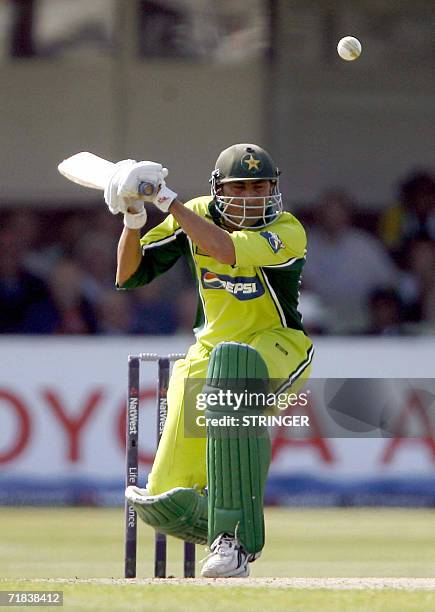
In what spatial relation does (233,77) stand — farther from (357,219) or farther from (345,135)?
(357,219)

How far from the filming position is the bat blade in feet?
18.0

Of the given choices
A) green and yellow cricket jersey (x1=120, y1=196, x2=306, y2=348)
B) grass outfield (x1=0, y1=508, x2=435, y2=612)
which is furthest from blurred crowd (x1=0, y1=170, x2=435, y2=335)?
green and yellow cricket jersey (x1=120, y1=196, x2=306, y2=348)

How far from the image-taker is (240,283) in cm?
568

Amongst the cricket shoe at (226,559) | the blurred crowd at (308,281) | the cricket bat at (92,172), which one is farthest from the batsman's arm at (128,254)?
the blurred crowd at (308,281)

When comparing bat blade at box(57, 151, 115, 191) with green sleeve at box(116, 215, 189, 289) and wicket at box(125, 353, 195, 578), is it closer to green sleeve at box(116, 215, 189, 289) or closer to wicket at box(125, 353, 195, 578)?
green sleeve at box(116, 215, 189, 289)

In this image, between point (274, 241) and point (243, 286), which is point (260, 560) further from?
point (274, 241)

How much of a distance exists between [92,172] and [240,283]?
66cm

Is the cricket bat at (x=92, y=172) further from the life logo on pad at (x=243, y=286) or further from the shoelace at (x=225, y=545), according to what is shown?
the shoelace at (x=225, y=545)

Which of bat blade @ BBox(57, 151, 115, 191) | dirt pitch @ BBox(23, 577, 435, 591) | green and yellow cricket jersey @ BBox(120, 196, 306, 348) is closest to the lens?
dirt pitch @ BBox(23, 577, 435, 591)

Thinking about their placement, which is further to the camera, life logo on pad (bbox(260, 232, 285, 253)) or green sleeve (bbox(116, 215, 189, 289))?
green sleeve (bbox(116, 215, 189, 289))

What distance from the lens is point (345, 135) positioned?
43.0 ft

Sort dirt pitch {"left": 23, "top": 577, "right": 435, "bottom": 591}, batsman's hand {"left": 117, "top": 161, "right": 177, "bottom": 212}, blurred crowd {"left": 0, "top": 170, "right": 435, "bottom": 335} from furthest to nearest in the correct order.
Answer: blurred crowd {"left": 0, "top": 170, "right": 435, "bottom": 335}
batsman's hand {"left": 117, "top": 161, "right": 177, "bottom": 212}
dirt pitch {"left": 23, "top": 577, "right": 435, "bottom": 591}

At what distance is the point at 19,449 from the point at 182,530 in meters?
4.49

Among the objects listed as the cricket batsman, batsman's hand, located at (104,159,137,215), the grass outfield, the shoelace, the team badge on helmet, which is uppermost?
the team badge on helmet
